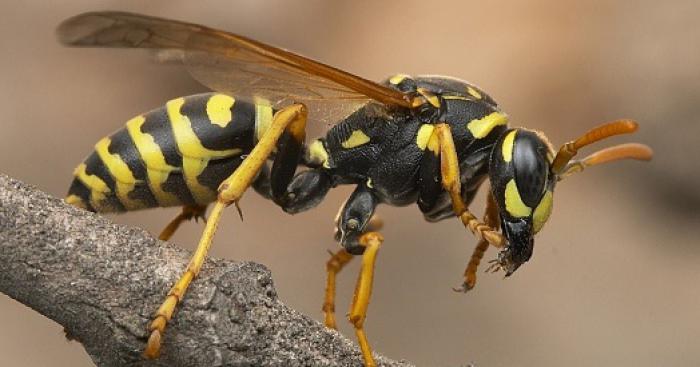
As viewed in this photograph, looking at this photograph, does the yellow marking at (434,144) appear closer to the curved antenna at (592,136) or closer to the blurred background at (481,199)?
the curved antenna at (592,136)

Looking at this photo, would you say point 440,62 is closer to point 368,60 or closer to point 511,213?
point 368,60

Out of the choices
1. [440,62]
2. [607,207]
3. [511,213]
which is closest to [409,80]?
[511,213]

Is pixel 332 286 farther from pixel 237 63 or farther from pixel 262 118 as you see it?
pixel 237 63

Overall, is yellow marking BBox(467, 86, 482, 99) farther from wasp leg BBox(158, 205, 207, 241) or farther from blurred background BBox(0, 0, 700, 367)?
blurred background BBox(0, 0, 700, 367)

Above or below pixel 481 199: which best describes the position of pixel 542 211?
below

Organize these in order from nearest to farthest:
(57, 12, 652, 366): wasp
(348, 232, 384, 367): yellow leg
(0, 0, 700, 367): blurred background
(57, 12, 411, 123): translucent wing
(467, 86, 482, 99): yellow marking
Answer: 1. (57, 12, 411, 123): translucent wing
2. (348, 232, 384, 367): yellow leg
3. (57, 12, 652, 366): wasp
4. (467, 86, 482, 99): yellow marking
5. (0, 0, 700, 367): blurred background

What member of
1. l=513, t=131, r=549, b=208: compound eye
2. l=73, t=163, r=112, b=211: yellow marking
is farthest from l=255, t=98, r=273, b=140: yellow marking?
l=513, t=131, r=549, b=208: compound eye

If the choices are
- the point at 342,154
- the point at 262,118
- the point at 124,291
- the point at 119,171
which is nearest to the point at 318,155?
the point at 342,154
